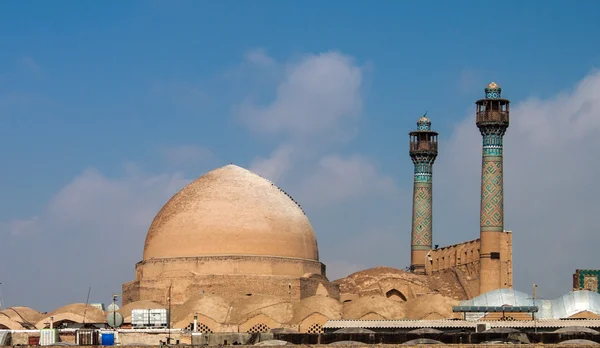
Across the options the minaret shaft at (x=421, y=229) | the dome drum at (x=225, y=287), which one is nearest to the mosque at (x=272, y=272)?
the dome drum at (x=225, y=287)

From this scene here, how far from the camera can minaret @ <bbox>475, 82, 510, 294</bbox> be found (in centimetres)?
5309

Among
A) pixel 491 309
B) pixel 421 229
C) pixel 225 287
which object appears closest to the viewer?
pixel 491 309

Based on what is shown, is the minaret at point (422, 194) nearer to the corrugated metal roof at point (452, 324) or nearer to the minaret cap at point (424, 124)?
the minaret cap at point (424, 124)

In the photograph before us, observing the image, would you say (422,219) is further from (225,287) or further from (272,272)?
(225,287)

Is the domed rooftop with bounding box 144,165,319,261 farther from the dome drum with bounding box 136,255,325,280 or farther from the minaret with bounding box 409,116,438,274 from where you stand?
the minaret with bounding box 409,116,438,274

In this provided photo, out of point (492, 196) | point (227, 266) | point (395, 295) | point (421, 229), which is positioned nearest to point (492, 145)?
point (492, 196)

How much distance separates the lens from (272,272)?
50.5 metres

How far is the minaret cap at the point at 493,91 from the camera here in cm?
5562

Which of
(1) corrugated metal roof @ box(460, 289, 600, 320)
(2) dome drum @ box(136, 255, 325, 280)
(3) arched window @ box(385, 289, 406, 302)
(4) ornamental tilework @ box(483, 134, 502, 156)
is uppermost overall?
(4) ornamental tilework @ box(483, 134, 502, 156)

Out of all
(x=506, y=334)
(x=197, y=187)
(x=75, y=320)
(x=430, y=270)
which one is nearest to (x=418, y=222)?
(x=430, y=270)

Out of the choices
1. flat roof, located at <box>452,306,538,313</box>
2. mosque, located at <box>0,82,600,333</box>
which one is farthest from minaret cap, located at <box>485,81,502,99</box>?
flat roof, located at <box>452,306,538,313</box>

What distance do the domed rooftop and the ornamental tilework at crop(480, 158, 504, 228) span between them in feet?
22.8

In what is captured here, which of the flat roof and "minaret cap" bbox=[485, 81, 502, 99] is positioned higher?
"minaret cap" bbox=[485, 81, 502, 99]

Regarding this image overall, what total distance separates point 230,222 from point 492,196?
10.5 meters
